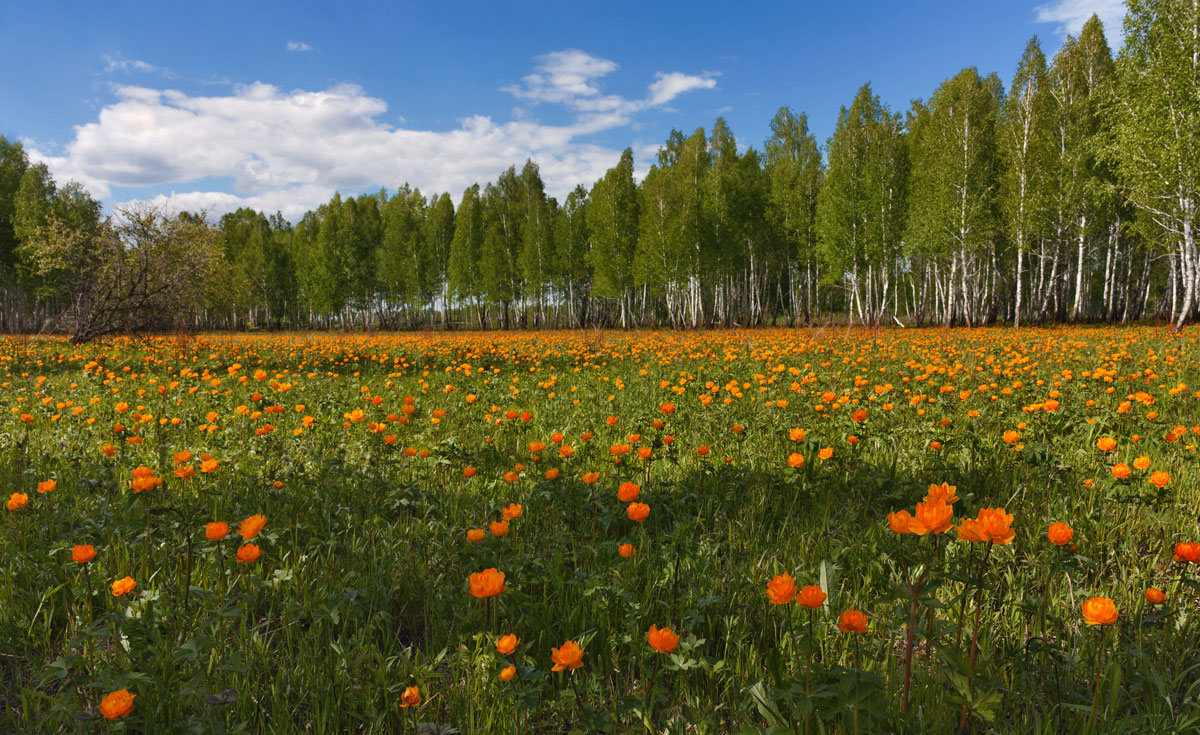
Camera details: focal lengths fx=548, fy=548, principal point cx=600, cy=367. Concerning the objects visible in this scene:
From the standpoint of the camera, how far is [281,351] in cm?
1051

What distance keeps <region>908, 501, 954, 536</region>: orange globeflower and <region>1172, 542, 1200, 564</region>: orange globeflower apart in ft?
2.12

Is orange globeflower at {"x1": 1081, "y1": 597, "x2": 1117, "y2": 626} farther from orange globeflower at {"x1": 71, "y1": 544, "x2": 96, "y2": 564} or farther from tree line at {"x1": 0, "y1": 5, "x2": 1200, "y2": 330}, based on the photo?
tree line at {"x1": 0, "y1": 5, "x2": 1200, "y2": 330}

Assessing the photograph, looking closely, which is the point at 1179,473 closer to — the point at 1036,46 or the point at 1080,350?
the point at 1080,350

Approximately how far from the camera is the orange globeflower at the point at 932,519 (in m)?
1.16

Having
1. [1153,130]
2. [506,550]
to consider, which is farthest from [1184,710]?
[1153,130]

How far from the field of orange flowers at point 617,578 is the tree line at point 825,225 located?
1133cm

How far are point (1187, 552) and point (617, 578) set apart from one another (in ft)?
4.87

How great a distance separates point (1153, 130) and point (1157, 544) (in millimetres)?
20730

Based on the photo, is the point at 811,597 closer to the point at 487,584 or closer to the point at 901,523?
the point at 901,523

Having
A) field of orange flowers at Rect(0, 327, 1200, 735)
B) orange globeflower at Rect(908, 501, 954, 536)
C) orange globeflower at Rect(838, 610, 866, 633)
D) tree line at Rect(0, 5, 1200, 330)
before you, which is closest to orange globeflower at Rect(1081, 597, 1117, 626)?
field of orange flowers at Rect(0, 327, 1200, 735)

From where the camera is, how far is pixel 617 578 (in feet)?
6.11

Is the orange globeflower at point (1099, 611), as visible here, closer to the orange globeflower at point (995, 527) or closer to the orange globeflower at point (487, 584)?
the orange globeflower at point (995, 527)

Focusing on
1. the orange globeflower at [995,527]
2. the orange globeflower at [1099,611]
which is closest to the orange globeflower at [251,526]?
the orange globeflower at [995,527]

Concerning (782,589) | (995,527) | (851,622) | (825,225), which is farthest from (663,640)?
(825,225)
